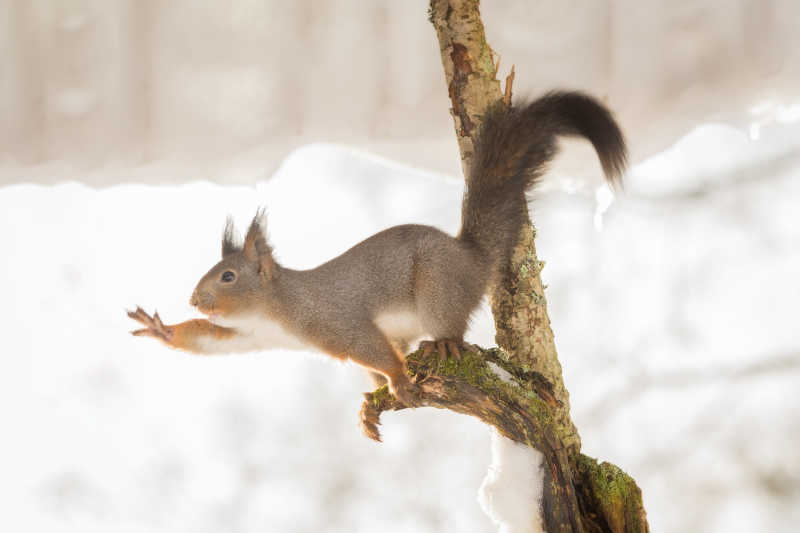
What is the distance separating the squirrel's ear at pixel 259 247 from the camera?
1585mm

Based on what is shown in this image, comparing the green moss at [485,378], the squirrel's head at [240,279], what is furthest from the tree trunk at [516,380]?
the squirrel's head at [240,279]

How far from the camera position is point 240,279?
1551mm

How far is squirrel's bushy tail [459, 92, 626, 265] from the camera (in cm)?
155

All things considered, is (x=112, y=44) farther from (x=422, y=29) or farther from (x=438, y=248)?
(x=438, y=248)

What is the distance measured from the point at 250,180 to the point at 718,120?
1.29 meters

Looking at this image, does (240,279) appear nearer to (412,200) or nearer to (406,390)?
(406,390)

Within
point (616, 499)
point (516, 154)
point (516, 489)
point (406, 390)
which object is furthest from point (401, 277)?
point (616, 499)

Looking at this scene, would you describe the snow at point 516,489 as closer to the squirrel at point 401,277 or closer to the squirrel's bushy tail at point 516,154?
the squirrel at point 401,277

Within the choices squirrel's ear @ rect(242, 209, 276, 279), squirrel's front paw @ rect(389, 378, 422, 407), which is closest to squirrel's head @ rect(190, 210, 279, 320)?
squirrel's ear @ rect(242, 209, 276, 279)

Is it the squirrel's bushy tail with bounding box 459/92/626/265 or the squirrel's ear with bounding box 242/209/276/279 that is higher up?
the squirrel's bushy tail with bounding box 459/92/626/265

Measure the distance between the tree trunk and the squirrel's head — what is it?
0.31 metres

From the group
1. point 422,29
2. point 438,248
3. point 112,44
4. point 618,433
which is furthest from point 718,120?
point 112,44

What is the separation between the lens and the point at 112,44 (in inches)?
84.6

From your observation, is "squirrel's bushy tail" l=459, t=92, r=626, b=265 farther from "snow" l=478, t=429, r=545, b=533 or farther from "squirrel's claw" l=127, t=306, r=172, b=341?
"squirrel's claw" l=127, t=306, r=172, b=341
